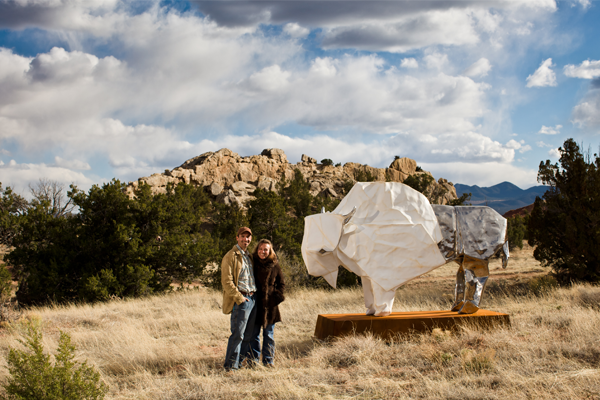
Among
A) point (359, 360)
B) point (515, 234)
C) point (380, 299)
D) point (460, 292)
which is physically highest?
point (380, 299)

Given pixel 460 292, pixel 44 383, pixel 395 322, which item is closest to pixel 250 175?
pixel 460 292

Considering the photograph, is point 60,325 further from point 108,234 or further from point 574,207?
point 574,207

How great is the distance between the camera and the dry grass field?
13.9ft

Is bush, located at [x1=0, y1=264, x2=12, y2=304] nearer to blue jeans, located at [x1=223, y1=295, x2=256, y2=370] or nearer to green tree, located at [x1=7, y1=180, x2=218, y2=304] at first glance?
green tree, located at [x1=7, y1=180, x2=218, y2=304]

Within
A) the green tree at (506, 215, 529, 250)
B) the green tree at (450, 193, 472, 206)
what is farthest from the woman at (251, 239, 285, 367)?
the green tree at (506, 215, 529, 250)

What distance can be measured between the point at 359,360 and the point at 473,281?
101 inches

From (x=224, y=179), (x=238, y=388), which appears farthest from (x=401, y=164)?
(x=238, y=388)

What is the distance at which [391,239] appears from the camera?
6074mm

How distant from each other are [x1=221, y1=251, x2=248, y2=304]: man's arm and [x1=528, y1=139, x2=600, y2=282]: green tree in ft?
35.0

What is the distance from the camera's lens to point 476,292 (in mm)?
6539

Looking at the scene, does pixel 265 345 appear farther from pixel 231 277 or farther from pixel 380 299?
pixel 380 299

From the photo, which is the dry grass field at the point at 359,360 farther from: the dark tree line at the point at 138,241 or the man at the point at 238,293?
the dark tree line at the point at 138,241

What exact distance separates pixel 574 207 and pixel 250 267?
35.2ft

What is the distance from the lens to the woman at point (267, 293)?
16.7ft
